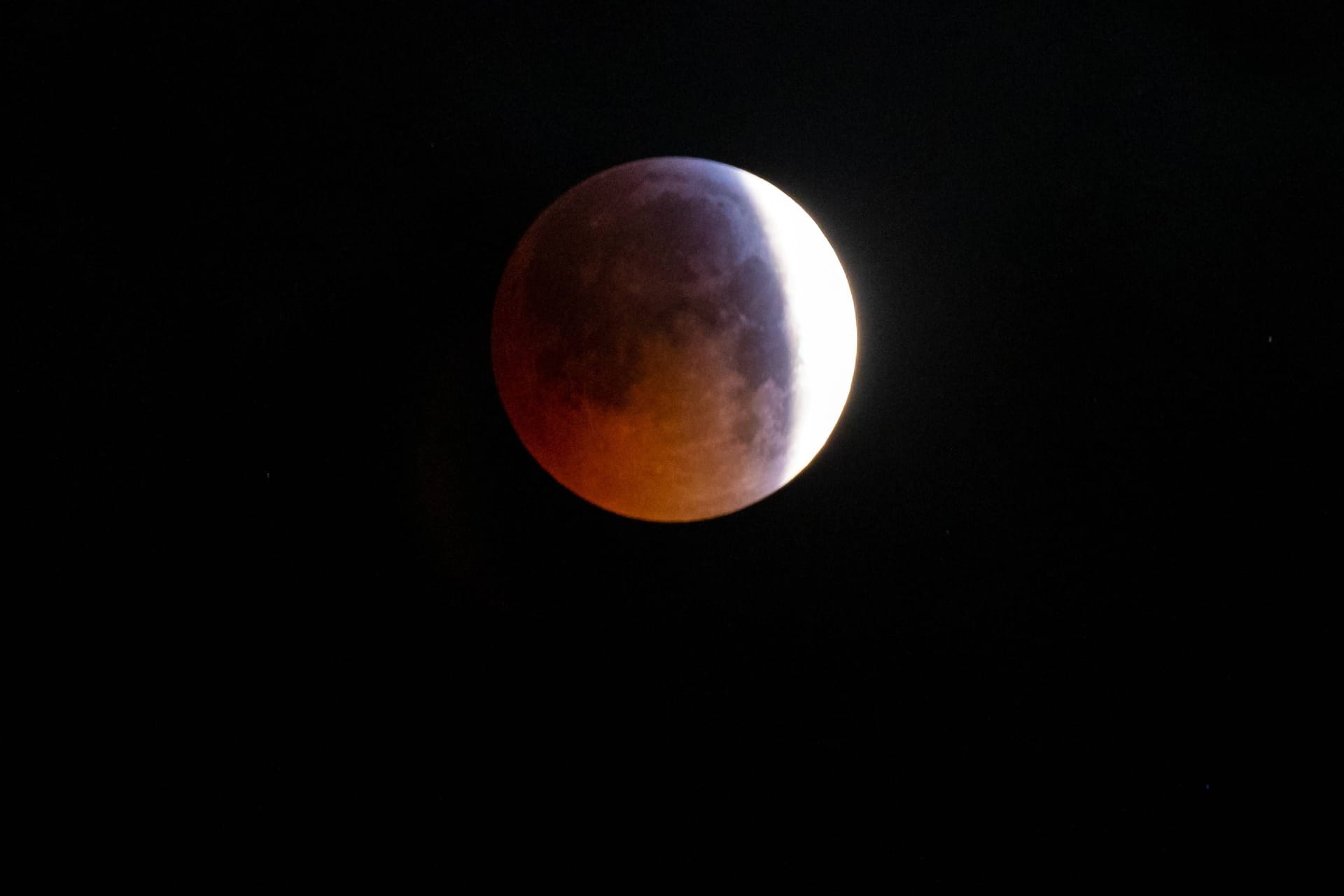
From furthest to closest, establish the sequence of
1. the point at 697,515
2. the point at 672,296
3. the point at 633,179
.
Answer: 1. the point at 697,515
2. the point at 633,179
3. the point at 672,296

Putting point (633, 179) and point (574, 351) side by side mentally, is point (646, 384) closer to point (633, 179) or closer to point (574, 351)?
point (574, 351)

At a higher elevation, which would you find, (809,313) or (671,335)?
(809,313)

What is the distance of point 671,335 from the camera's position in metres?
2.78

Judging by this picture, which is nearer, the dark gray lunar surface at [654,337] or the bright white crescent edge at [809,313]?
the dark gray lunar surface at [654,337]

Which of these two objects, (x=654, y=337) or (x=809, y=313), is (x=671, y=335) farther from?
(x=809, y=313)

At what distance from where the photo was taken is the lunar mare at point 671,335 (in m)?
2.80

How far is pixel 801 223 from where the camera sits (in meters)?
3.18

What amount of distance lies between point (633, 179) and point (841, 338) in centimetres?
89

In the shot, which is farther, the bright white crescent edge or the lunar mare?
the bright white crescent edge

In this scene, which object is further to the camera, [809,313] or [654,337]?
[809,313]

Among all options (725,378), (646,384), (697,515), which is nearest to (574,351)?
(646,384)

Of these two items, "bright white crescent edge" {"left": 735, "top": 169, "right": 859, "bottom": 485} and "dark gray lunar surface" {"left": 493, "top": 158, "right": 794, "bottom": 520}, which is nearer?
"dark gray lunar surface" {"left": 493, "top": 158, "right": 794, "bottom": 520}

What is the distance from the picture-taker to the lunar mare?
2803mm

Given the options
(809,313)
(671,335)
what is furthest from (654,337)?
(809,313)
